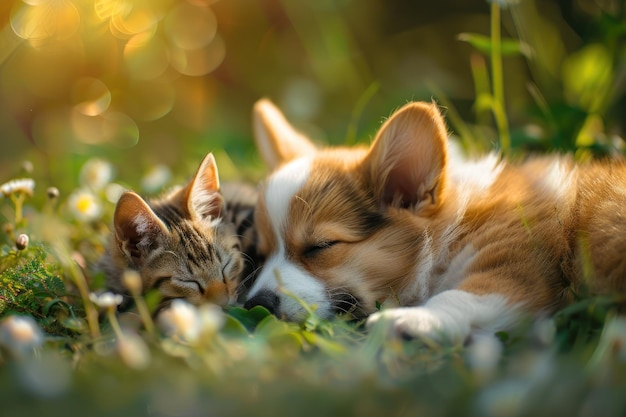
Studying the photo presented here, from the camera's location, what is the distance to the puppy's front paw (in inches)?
64.8

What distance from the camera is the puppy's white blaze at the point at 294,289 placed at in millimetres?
1987

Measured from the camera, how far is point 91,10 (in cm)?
382

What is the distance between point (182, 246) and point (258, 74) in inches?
143

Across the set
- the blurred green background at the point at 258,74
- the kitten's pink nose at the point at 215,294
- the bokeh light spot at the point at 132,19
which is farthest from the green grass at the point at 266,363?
the bokeh light spot at the point at 132,19

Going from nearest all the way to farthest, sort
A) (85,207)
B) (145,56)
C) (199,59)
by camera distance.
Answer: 1. (85,207)
2. (145,56)
3. (199,59)

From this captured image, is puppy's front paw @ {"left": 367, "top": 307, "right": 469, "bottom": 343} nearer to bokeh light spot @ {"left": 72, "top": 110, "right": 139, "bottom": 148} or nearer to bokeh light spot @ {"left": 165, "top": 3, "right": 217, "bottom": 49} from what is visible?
bokeh light spot @ {"left": 72, "top": 110, "right": 139, "bottom": 148}

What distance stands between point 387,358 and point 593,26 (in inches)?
128

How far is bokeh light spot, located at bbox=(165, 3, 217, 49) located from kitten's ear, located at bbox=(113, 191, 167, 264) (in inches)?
124

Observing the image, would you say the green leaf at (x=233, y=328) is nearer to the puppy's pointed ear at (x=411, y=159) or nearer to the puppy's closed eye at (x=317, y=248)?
the puppy's closed eye at (x=317, y=248)

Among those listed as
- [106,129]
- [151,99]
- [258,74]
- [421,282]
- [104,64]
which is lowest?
[421,282]

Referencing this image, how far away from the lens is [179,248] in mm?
2133

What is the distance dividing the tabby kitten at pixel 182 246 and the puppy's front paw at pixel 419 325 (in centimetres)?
71

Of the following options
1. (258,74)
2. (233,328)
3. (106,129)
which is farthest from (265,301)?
(258,74)

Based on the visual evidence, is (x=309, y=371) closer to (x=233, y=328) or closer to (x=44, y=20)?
(x=233, y=328)
